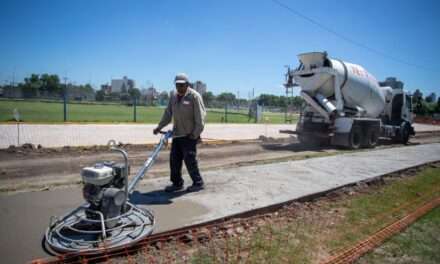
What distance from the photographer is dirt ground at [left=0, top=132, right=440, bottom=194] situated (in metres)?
5.82

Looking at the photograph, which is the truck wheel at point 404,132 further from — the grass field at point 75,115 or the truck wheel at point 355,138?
the grass field at point 75,115

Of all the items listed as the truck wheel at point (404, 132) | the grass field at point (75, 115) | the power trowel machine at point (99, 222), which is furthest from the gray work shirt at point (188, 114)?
the truck wheel at point (404, 132)

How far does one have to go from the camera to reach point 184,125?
490 cm

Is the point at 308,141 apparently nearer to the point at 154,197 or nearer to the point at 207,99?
the point at 154,197

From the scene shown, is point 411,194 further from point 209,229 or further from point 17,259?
point 17,259

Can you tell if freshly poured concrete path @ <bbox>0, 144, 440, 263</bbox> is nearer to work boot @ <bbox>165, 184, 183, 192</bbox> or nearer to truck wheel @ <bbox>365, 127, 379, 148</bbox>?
work boot @ <bbox>165, 184, 183, 192</bbox>

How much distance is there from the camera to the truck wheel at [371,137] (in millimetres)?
14423

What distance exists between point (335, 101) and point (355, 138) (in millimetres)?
2034

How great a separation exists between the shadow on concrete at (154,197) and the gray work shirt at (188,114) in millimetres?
942

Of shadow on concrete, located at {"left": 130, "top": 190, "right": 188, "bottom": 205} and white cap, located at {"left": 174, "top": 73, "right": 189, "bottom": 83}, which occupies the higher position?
white cap, located at {"left": 174, "top": 73, "right": 189, "bottom": 83}

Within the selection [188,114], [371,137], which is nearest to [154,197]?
[188,114]

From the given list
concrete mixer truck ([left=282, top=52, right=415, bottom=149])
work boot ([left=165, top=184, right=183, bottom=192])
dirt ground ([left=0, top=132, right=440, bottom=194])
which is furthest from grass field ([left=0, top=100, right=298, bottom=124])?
work boot ([left=165, top=184, right=183, bottom=192])

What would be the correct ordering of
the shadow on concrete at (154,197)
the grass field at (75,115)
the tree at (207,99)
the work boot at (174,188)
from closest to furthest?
1. the shadow on concrete at (154,197)
2. the work boot at (174,188)
3. the grass field at (75,115)
4. the tree at (207,99)

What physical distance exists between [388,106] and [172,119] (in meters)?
15.8
